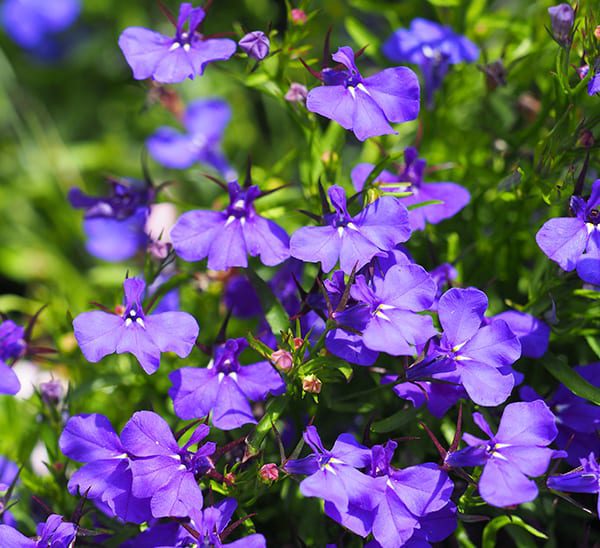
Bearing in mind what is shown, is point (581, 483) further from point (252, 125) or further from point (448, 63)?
point (252, 125)

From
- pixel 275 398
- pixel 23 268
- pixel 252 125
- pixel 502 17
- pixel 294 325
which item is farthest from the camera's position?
pixel 252 125

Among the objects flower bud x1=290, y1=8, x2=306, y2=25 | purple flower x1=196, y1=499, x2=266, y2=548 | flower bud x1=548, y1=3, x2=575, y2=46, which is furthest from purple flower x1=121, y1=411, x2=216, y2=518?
flower bud x1=548, y1=3, x2=575, y2=46

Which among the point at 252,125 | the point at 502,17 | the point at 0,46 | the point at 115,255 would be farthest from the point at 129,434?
the point at 0,46

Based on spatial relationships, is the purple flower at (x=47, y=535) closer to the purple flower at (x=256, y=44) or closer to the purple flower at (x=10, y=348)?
the purple flower at (x=10, y=348)

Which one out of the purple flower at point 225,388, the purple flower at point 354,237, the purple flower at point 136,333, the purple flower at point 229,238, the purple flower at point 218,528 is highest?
the purple flower at point 354,237

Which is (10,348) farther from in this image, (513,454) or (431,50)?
(431,50)

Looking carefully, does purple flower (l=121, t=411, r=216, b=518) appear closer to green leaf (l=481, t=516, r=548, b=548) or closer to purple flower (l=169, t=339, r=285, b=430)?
purple flower (l=169, t=339, r=285, b=430)

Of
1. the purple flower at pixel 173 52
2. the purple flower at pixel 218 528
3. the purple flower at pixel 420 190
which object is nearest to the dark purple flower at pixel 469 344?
the purple flower at pixel 420 190
